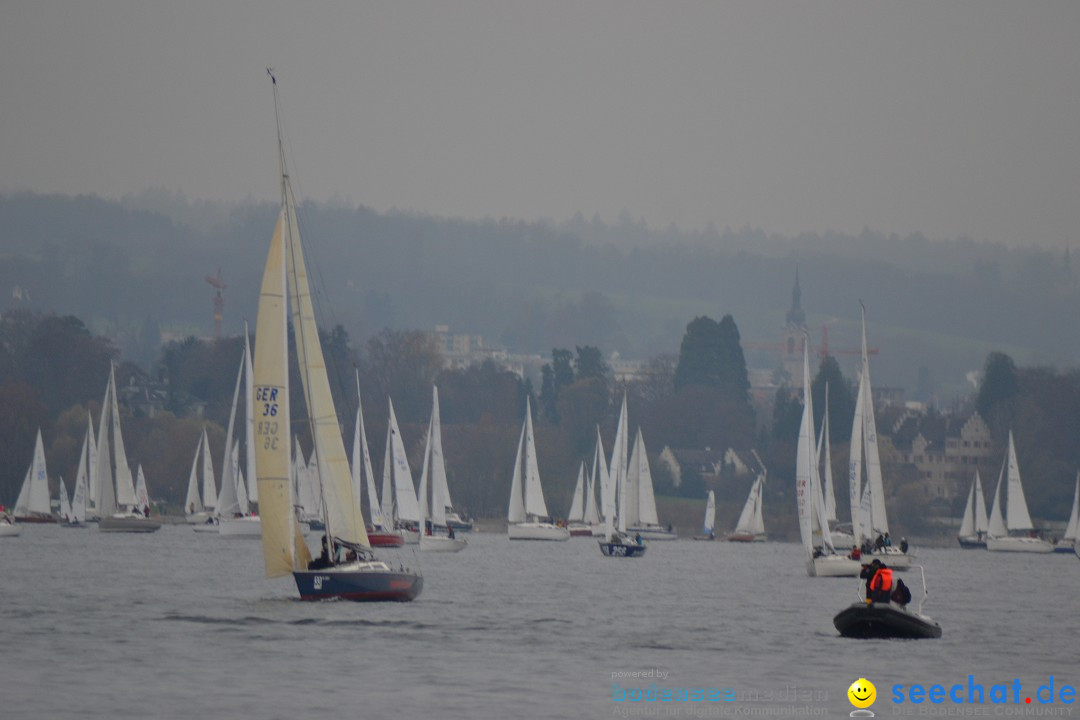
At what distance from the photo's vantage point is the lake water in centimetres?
3359

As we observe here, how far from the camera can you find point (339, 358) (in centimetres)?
19575

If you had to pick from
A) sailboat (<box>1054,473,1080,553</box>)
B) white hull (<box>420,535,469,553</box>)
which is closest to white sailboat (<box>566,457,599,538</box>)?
sailboat (<box>1054,473,1080,553</box>)

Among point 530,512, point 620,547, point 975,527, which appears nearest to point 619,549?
point 620,547

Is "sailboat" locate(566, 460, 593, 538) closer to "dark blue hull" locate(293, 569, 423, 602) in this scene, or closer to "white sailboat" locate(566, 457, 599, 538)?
"white sailboat" locate(566, 457, 599, 538)

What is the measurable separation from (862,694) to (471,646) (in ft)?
33.2

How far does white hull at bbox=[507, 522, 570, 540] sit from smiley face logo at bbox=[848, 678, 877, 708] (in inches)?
3218

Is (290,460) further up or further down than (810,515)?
further up

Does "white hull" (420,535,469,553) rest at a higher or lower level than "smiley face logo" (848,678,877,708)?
higher

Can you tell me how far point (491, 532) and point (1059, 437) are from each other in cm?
7495

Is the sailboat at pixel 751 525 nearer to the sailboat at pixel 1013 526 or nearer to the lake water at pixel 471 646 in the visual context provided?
the sailboat at pixel 1013 526

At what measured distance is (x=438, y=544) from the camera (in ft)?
307

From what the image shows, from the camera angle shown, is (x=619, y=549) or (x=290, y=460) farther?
(x=619, y=549)

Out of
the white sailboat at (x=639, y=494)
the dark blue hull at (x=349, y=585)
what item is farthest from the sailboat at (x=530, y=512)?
the dark blue hull at (x=349, y=585)

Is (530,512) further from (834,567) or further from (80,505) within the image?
(834,567)
